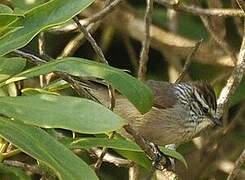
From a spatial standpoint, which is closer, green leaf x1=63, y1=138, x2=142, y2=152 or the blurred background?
green leaf x1=63, y1=138, x2=142, y2=152

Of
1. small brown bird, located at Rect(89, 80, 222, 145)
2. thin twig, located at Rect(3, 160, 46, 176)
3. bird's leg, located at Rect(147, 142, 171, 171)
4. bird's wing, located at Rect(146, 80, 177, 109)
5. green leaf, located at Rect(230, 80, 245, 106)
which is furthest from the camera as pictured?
green leaf, located at Rect(230, 80, 245, 106)

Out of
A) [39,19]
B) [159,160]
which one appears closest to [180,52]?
[159,160]

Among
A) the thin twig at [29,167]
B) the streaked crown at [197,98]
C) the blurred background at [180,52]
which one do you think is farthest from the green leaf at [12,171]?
the streaked crown at [197,98]

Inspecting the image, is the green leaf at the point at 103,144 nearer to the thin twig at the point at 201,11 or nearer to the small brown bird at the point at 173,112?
the thin twig at the point at 201,11

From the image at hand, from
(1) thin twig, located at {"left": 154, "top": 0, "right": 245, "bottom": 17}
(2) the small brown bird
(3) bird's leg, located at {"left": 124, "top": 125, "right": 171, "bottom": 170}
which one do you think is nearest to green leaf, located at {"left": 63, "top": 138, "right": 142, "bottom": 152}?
(3) bird's leg, located at {"left": 124, "top": 125, "right": 171, "bottom": 170}

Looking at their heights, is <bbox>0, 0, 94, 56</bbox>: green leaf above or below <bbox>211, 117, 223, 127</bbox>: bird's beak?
above

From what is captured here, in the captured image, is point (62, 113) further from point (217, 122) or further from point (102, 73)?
point (217, 122)

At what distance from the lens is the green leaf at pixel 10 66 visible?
3.31m

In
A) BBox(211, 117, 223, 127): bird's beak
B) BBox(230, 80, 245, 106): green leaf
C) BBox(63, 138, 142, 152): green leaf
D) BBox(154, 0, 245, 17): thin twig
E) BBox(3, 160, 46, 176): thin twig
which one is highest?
BBox(154, 0, 245, 17): thin twig

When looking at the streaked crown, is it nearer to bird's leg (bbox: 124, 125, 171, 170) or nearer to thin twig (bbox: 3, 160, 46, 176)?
bird's leg (bbox: 124, 125, 171, 170)

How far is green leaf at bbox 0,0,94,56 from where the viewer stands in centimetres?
301

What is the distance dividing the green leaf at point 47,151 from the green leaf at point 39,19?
0.34 metres

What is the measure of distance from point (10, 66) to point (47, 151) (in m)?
0.73

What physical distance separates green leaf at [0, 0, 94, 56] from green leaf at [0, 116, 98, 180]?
34 centimetres
